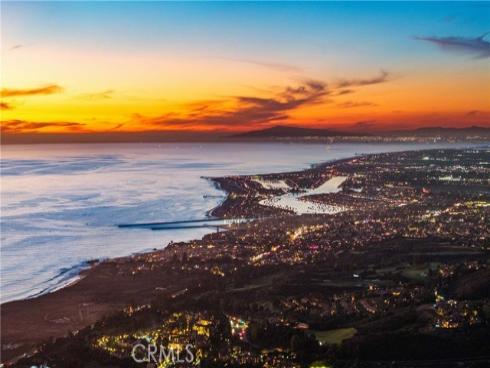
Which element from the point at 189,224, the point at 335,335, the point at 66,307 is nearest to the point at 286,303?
the point at 335,335

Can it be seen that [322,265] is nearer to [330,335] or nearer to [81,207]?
[330,335]

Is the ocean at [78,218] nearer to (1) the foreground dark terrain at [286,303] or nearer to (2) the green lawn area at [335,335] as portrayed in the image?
(1) the foreground dark terrain at [286,303]

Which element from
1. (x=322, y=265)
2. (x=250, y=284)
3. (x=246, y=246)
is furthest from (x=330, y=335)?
(x=246, y=246)

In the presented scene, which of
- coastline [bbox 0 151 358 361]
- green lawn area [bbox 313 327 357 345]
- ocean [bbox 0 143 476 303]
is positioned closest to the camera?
green lawn area [bbox 313 327 357 345]

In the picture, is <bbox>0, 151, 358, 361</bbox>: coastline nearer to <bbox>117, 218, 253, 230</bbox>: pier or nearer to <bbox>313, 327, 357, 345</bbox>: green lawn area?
<bbox>313, 327, 357, 345</bbox>: green lawn area

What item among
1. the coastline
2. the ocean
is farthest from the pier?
the coastline

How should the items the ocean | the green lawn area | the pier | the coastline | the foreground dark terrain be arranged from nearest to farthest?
the foreground dark terrain
the green lawn area
the coastline
the ocean
the pier

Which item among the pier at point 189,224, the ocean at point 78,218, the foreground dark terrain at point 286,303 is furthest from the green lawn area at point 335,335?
the pier at point 189,224

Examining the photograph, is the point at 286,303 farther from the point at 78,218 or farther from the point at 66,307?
the point at 78,218
